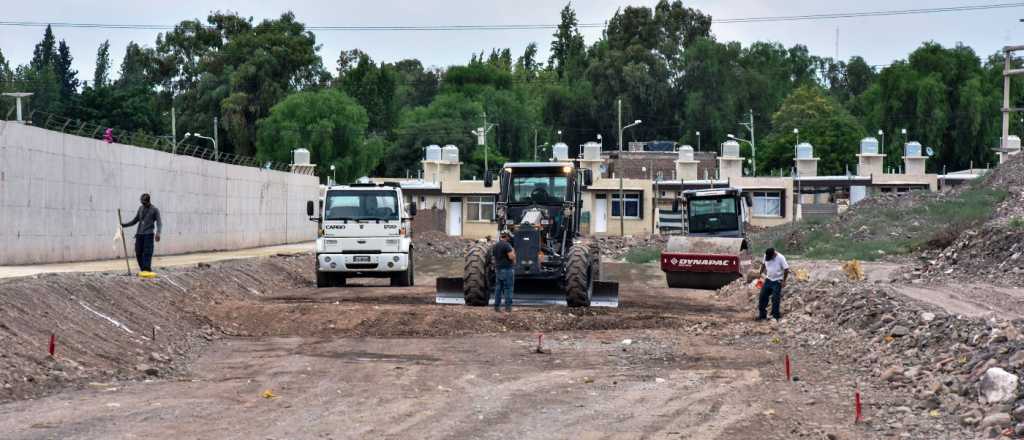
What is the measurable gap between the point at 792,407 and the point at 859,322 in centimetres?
736

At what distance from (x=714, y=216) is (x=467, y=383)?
27090 mm

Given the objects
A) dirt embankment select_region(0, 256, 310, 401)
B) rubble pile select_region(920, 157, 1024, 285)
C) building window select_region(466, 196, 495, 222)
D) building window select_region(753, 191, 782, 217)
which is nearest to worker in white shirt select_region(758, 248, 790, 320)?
dirt embankment select_region(0, 256, 310, 401)

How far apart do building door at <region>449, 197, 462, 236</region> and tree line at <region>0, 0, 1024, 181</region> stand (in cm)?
1406

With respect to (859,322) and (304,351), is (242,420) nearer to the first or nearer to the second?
(304,351)

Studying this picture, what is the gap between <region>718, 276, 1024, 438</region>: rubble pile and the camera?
14.1 meters

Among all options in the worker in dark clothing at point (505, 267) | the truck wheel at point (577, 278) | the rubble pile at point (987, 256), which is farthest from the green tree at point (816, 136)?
the worker in dark clothing at point (505, 267)

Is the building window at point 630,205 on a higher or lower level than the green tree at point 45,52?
lower

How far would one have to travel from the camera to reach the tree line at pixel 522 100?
330ft

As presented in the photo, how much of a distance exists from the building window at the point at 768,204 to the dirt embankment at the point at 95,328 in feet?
204

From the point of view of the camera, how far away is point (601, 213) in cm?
8688

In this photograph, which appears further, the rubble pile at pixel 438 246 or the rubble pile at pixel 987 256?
the rubble pile at pixel 438 246

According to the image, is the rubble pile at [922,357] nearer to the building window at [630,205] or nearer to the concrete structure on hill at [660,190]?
the concrete structure on hill at [660,190]

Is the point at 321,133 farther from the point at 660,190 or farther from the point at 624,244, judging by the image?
the point at 624,244

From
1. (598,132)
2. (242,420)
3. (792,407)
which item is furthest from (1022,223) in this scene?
(598,132)
